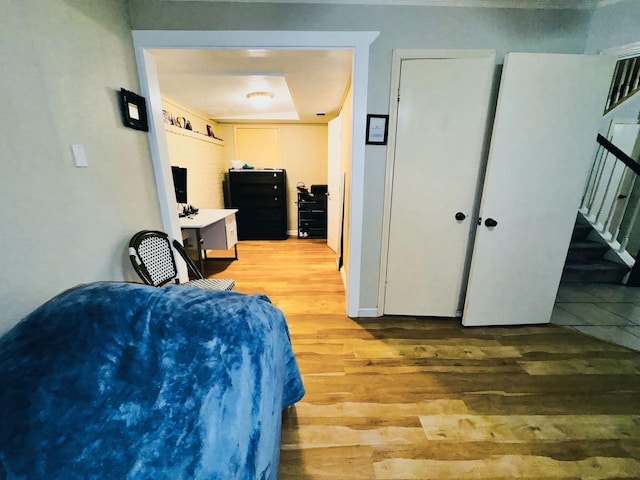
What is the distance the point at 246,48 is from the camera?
1690mm

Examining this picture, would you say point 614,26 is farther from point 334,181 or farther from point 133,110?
point 133,110

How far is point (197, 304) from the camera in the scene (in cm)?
83

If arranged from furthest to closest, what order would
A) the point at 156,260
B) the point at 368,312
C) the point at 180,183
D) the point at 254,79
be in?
the point at 180,183, the point at 254,79, the point at 368,312, the point at 156,260

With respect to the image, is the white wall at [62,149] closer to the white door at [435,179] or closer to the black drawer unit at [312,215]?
the white door at [435,179]

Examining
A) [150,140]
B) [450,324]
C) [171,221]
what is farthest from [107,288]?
[450,324]

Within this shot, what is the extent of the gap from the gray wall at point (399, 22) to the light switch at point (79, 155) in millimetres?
1036

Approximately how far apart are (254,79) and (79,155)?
1.97m

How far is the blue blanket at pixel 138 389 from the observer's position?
0.59m

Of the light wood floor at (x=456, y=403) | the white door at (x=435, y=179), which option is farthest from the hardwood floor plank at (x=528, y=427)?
the white door at (x=435, y=179)

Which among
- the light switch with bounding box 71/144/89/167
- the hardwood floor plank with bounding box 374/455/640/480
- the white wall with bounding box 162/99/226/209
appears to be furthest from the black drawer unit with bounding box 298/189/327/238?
the hardwood floor plank with bounding box 374/455/640/480

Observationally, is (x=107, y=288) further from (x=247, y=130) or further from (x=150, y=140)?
(x=247, y=130)

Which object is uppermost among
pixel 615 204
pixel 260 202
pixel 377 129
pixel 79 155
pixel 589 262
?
pixel 377 129

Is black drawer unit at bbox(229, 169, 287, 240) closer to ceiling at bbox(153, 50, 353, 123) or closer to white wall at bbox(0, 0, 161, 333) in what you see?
ceiling at bbox(153, 50, 353, 123)

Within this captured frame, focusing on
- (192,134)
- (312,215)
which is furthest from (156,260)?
(312,215)
